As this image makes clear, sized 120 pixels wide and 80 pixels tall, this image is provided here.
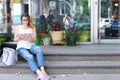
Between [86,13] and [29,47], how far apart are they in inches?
129

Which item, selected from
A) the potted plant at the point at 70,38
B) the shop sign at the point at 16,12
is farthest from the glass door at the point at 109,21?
the shop sign at the point at 16,12

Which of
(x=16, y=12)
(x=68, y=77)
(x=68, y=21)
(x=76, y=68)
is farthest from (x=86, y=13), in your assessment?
(x=68, y=77)

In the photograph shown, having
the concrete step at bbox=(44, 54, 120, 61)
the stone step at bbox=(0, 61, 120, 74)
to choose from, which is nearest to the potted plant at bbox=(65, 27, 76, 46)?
the concrete step at bbox=(44, 54, 120, 61)

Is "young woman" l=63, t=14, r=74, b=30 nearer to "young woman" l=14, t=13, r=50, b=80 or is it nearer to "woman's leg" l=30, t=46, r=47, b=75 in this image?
"young woman" l=14, t=13, r=50, b=80

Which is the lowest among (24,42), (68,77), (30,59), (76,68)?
(68,77)

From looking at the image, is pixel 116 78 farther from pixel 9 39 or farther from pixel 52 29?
pixel 9 39

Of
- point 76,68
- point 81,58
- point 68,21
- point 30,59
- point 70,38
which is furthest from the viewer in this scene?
point 68,21

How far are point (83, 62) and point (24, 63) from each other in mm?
1371

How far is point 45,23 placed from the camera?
1034cm

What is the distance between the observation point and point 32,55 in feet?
24.7

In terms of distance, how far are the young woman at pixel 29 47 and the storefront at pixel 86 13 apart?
8.83 feet

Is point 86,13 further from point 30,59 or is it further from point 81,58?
point 30,59

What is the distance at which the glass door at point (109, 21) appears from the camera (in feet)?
33.9

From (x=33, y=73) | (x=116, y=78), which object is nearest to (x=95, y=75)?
(x=116, y=78)
